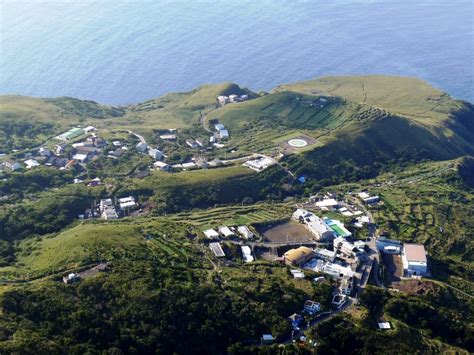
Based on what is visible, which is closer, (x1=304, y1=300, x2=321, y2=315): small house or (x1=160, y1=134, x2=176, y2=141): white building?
(x1=304, y1=300, x2=321, y2=315): small house

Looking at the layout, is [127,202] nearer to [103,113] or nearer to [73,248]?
[73,248]

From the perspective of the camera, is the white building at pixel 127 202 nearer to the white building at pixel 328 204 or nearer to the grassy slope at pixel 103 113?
the white building at pixel 328 204

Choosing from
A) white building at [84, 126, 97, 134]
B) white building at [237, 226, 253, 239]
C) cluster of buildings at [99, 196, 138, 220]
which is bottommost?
white building at [237, 226, 253, 239]

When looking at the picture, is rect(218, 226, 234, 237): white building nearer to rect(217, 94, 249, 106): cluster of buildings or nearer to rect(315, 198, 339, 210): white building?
rect(315, 198, 339, 210): white building

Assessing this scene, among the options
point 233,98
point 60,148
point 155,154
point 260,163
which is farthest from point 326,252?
point 233,98

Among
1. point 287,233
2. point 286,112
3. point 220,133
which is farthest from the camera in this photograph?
point 286,112

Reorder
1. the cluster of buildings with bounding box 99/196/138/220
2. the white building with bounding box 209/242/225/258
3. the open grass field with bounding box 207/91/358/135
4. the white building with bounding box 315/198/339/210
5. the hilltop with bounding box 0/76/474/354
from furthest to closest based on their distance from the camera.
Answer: the open grass field with bounding box 207/91/358/135 < the white building with bounding box 315/198/339/210 < the cluster of buildings with bounding box 99/196/138/220 < the white building with bounding box 209/242/225/258 < the hilltop with bounding box 0/76/474/354

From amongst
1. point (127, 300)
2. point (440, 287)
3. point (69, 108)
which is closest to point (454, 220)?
point (440, 287)

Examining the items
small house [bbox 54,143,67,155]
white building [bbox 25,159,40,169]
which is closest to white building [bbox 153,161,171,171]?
small house [bbox 54,143,67,155]

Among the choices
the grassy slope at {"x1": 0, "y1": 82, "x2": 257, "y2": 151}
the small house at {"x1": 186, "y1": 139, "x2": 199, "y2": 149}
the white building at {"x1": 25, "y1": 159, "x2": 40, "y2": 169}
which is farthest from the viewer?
the grassy slope at {"x1": 0, "y1": 82, "x2": 257, "y2": 151}
